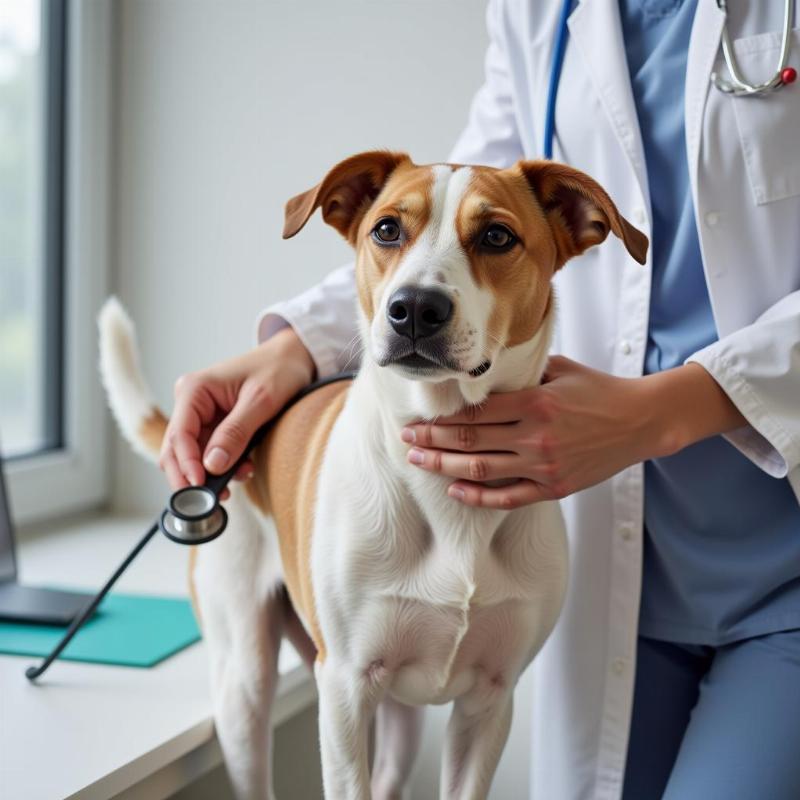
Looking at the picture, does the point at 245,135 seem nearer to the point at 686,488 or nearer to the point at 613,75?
the point at 613,75

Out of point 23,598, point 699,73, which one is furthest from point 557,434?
point 23,598

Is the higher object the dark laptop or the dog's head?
the dog's head

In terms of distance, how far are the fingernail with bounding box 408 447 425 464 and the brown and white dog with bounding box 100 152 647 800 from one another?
3cm

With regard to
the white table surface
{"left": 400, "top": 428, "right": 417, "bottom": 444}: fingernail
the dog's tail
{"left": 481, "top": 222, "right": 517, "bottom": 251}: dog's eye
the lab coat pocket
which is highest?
the lab coat pocket

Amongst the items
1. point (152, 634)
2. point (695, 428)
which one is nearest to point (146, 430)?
point (152, 634)

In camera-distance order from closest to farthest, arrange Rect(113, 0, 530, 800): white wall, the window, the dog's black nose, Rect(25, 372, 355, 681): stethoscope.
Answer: the dog's black nose < Rect(25, 372, 355, 681): stethoscope < Rect(113, 0, 530, 800): white wall < the window

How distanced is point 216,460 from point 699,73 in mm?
694

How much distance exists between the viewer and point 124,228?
7.20 feet

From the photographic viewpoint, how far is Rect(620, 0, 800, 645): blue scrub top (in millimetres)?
1122

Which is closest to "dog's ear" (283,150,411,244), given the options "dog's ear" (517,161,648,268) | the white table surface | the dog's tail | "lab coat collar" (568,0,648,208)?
"dog's ear" (517,161,648,268)

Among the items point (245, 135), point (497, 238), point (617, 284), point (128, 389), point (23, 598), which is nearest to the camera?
point (497, 238)

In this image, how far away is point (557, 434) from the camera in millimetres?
960

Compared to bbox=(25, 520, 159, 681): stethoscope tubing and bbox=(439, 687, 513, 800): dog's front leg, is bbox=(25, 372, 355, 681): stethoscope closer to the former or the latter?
bbox=(25, 520, 159, 681): stethoscope tubing

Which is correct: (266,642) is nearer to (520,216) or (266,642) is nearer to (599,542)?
(599,542)
